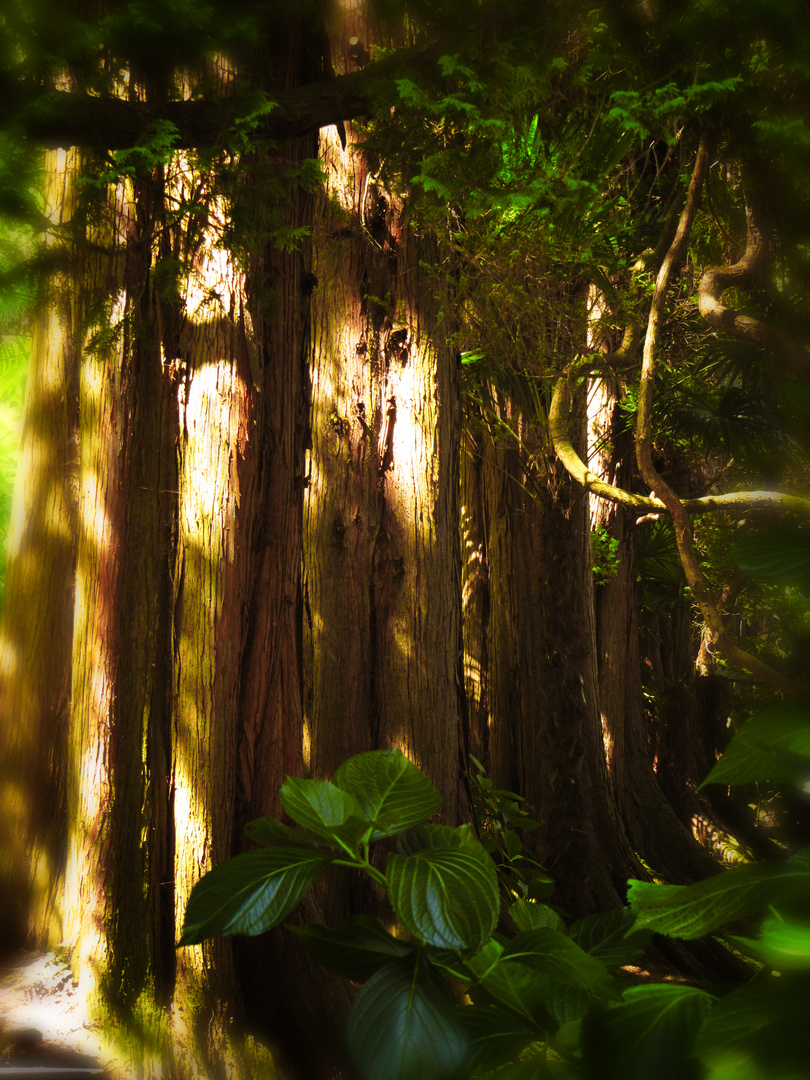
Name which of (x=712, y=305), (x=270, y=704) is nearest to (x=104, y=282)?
(x=270, y=704)

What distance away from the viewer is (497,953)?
76 cm

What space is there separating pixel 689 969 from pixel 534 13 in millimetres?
4516

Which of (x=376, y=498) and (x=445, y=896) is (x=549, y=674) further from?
(x=445, y=896)

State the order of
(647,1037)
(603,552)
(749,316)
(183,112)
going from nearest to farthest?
(647,1037) < (749,316) < (183,112) < (603,552)

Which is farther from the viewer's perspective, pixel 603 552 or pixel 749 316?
pixel 603 552

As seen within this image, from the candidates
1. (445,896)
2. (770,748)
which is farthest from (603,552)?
(770,748)

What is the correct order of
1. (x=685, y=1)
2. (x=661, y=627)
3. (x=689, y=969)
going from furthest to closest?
(x=661, y=627), (x=689, y=969), (x=685, y=1)

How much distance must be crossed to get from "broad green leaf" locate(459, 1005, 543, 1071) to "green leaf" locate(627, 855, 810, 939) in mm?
213

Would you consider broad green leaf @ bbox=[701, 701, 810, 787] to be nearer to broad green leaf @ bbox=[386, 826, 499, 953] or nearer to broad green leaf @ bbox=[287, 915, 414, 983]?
broad green leaf @ bbox=[386, 826, 499, 953]

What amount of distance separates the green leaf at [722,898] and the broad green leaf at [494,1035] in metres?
0.21

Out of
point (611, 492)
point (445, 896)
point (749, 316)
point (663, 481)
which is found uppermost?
point (611, 492)

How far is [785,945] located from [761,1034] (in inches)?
1.5

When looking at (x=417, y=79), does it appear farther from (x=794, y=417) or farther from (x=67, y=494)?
(x=67, y=494)

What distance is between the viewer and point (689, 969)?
4141 millimetres
